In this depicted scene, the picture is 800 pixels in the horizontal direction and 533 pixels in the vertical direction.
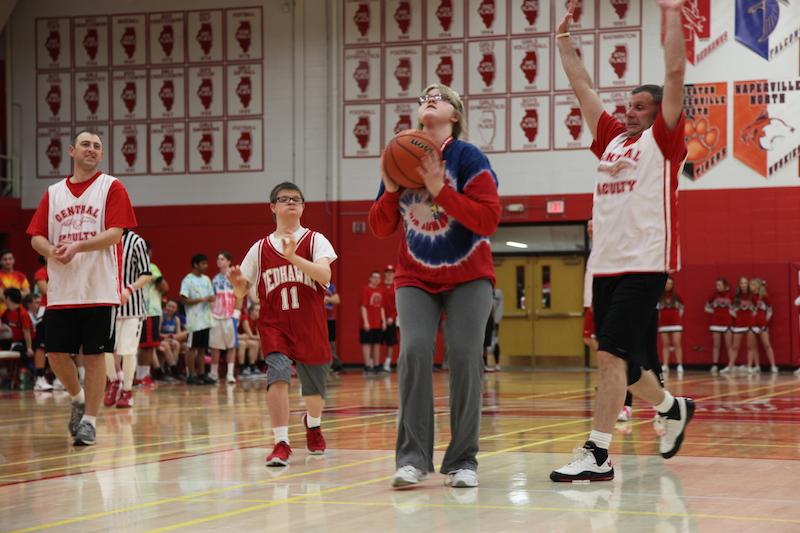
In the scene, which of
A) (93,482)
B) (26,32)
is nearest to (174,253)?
(26,32)

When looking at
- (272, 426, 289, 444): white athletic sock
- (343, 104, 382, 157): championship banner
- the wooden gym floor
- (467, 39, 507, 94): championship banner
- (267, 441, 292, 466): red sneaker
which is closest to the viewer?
the wooden gym floor

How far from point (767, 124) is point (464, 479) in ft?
57.0

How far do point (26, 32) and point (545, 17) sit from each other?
1117cm

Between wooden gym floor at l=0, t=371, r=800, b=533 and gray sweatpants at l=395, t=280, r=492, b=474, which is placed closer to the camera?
wooden gym floor at l=0, t=371, r=800, b=533

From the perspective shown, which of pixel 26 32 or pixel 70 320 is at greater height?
pixel 26 32

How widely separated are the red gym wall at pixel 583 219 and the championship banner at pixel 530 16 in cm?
329

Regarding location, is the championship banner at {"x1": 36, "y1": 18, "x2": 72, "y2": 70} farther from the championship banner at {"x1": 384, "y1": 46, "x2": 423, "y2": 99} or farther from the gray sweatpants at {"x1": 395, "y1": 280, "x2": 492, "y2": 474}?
the gray sweatpants at {"x1": 395, "y1": 280, "x2": 492, "y2": 474}

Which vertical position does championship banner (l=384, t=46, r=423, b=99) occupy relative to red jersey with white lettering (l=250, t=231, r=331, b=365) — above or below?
above

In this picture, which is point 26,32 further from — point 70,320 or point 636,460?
point 636,460

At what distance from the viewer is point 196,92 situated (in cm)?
2344

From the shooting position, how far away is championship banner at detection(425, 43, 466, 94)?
2223 cm

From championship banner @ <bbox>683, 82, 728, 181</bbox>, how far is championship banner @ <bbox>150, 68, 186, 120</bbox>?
10.2 m

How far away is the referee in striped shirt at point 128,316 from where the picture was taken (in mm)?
10781

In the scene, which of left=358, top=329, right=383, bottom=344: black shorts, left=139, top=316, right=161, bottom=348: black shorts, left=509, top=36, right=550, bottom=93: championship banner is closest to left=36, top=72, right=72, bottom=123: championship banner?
left=358, top=329, right=383, bottom=344: black shorts
